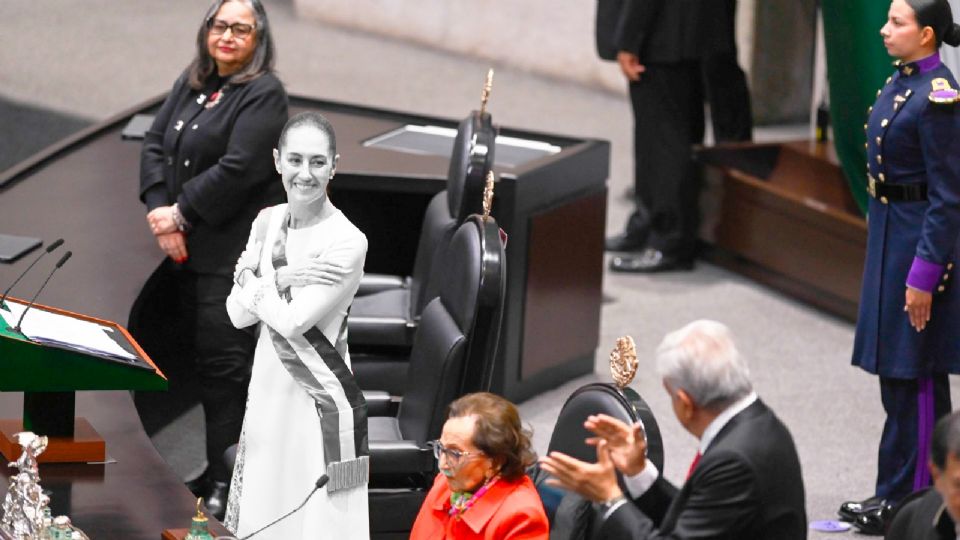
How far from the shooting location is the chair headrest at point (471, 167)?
462cm

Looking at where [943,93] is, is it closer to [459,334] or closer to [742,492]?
[459,334]

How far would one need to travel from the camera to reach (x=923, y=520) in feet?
8.83

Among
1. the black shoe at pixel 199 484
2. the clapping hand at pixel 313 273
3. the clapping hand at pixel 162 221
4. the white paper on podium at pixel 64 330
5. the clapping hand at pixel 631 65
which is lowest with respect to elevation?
the black shoe at pixel 199 484

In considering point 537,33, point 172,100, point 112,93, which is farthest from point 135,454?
point 537,33

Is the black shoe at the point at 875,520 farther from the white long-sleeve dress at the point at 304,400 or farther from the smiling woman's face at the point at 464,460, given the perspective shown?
the smiling woman's face at the point at 464,460

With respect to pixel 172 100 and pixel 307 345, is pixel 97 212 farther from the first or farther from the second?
pixel 307 345

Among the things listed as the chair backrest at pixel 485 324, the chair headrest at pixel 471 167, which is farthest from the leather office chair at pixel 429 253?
the chair backrest at pixel 485 324

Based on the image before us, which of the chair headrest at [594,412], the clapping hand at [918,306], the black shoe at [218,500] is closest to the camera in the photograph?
the chair headrest at [594,412]

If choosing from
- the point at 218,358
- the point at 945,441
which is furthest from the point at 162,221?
the point at 945,441

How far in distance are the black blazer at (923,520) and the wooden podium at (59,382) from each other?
1530 millimetres

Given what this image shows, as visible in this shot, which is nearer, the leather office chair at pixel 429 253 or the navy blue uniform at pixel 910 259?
the navy blue uniform at pixel 910 259

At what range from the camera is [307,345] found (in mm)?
3477

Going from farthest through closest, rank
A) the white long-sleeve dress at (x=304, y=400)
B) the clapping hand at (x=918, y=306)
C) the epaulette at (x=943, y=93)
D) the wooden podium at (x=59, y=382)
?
the clapping hand at (x=918, y=306) < the epaulette at (x=943, y=93) < the white long-sleeve dress at (x=304, y=400) < the wooden podium at (x=59, y=382)

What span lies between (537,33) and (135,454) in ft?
21.6
